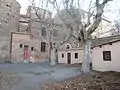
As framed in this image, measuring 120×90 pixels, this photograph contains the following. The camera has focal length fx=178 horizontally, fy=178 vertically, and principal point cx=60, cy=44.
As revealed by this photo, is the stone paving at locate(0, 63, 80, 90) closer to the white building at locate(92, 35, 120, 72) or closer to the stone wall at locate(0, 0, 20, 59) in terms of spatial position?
the white building at locate(92, 35, 120, 72)

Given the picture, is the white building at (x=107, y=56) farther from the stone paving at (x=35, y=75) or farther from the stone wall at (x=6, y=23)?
the stone wall at (x=6, y=23)

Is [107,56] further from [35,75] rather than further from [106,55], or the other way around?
[35,75]

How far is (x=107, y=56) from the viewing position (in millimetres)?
18891

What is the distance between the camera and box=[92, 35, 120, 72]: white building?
17.7 m

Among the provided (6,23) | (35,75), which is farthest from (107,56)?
(6,23)

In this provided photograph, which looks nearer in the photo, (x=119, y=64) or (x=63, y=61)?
(x=119, y=64)

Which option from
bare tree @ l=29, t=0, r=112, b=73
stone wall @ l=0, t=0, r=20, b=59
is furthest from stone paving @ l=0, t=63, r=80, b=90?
stone wall @ l=0, t=0, r=20, b=59

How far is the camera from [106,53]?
19.0 m

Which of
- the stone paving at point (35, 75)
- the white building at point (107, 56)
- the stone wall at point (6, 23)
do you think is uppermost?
the stone wall at point (6, 23)

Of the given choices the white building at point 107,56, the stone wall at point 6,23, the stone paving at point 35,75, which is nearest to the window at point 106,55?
the white building at point 107,56

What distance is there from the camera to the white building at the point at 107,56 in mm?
17686

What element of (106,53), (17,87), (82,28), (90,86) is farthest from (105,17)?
(17,87)

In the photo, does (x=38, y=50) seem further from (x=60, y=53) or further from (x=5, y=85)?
(x=5, y=85)

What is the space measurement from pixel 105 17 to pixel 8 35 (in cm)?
1854
